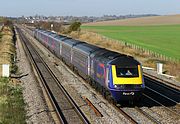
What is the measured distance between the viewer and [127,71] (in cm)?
1797

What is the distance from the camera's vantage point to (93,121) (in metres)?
16.2

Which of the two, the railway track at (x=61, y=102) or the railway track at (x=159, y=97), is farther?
the railway track at (x=159, y=97)

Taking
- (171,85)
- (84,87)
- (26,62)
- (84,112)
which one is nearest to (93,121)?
(84,112)

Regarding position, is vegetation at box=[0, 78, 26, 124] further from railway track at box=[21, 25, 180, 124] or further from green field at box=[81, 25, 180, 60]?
green field at box=[81, 25, 180, 60]

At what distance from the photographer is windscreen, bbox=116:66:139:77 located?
706 inches

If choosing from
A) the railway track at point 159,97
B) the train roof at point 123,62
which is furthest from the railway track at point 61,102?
the train roof at point 123,62

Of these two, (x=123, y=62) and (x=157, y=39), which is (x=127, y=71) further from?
(x=157, y=39)

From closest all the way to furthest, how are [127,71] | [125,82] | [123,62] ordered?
[125,82] < [127,71] < [123,62]

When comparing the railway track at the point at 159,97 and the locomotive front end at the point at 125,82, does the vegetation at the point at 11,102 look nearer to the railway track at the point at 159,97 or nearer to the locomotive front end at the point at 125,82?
the locomotive front end at the point at 125,82

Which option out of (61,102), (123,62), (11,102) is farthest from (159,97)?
(11,102)

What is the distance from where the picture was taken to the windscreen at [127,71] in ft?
58.8

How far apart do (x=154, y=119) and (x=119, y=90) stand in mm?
2269

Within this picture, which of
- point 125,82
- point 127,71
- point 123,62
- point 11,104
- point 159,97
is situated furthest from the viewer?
point 159,97

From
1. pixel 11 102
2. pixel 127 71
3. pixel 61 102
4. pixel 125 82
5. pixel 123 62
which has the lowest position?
pixel 61 102
